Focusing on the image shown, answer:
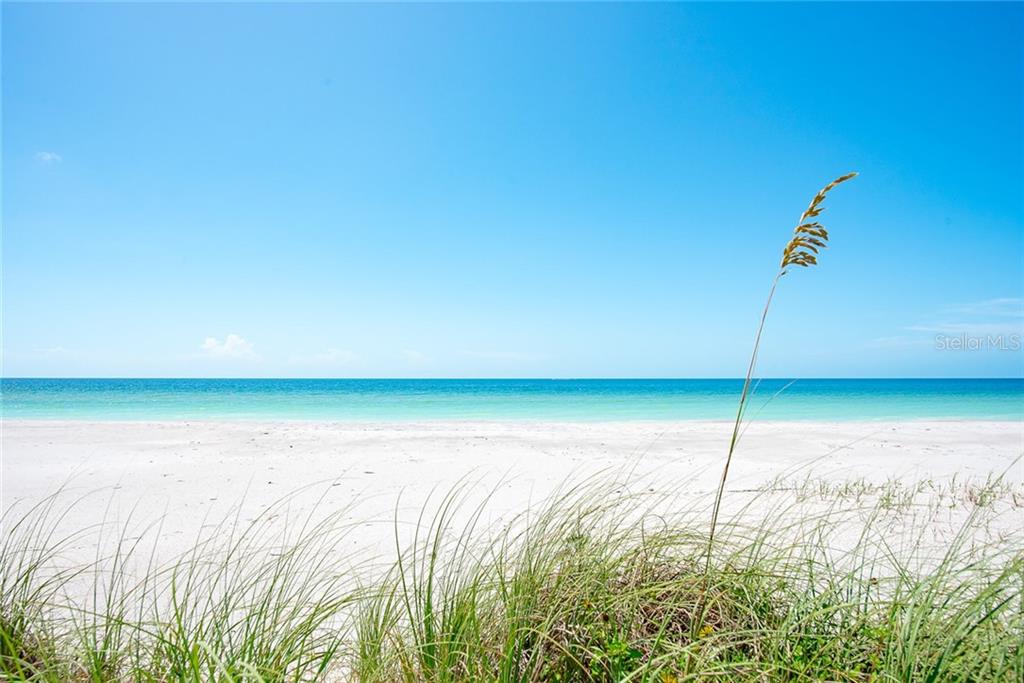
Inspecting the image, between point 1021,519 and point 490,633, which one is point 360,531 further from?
point 1021,519

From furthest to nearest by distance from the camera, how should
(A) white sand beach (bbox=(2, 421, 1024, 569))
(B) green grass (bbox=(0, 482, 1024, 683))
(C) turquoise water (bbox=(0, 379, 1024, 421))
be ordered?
(C) turquoise water (bbox=(0, 379, 1024, 421))
(A) white sand beach (bbox=(2, 421, 1024, 569))
(B) green grass (bbox=(0, 482, 1024, 683))

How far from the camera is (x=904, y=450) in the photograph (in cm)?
1046

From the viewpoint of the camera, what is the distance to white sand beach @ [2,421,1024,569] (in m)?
5.71

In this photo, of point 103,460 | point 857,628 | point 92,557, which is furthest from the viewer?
point 103,460

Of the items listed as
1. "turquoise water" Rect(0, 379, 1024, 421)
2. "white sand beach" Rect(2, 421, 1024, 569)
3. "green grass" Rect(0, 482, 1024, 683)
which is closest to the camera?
"green grass" Rect(0, 482, 1024, 683)

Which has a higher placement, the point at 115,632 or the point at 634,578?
the point at 634,578

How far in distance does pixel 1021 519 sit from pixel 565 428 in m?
11.4

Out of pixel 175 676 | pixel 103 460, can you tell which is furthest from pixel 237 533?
pixel 103 460

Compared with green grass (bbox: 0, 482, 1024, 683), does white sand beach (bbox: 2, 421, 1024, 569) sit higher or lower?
lower

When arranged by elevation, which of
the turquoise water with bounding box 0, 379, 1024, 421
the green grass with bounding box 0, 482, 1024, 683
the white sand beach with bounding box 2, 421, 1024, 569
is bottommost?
the turquoise water with bounding box 0, 379, 1024, 421

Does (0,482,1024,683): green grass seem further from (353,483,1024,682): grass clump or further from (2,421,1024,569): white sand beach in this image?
(2,421,1024,569): white sand beach

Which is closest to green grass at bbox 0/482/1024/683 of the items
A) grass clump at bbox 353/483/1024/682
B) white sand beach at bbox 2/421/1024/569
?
grass clump at bbox 353/483/1024/682

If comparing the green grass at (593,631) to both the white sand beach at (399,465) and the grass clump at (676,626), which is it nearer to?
the grass clump at (676,626)

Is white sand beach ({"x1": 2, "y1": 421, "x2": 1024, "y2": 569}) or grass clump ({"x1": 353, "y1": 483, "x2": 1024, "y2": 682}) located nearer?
grass clump ({"x1": 353, "y1": 483, "x2": 1024, "y2": 682})
